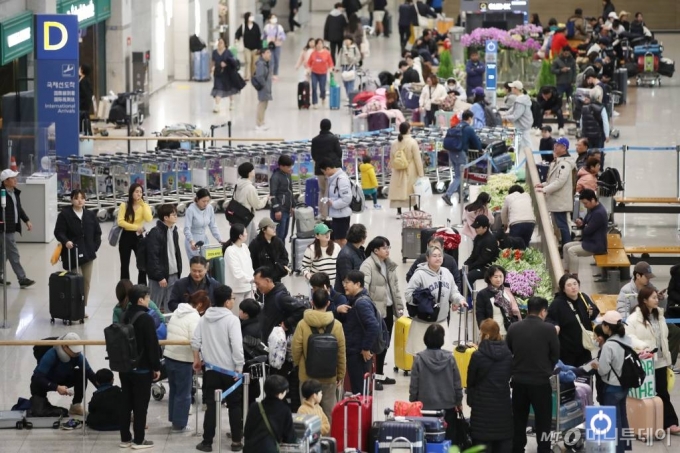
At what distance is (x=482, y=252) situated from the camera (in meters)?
16.5

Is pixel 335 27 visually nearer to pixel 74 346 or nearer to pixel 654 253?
pixel 654 253

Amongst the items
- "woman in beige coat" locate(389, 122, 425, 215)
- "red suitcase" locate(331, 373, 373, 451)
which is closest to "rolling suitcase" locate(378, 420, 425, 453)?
"red suitcase" locate(331, 373, 373, 451)

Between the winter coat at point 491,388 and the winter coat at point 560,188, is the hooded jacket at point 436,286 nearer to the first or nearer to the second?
the winter coat at point 491,388

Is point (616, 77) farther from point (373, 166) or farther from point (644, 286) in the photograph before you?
point (644, 286)

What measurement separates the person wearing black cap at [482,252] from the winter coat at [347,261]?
1997 mm

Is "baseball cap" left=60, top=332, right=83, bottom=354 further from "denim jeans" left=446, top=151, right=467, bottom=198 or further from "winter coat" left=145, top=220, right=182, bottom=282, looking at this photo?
"denim jeans" left=446, top=151, right=467, bottom=198

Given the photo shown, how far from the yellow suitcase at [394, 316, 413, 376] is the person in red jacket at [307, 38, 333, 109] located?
63.4 ft

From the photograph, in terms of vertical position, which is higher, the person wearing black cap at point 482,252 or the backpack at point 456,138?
the backpack at point 456,138

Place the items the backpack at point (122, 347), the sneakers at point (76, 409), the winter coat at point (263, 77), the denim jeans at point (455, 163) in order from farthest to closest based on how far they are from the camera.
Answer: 1. the winter coat at point (263, 77)
2. the denim jeans at point (455, 163)
3. the sneakers at point (76, 409)
4. the backpack at point (122, 347)

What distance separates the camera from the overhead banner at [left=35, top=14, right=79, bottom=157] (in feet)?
76.3

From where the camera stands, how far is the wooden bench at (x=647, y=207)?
21.5 m

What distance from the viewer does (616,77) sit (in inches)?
1403

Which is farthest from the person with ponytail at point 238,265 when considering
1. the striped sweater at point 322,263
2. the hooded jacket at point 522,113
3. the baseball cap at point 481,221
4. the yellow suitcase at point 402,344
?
the hooded jacket at point 522,113

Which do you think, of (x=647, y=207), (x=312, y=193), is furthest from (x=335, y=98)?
(x=312, y=193)
